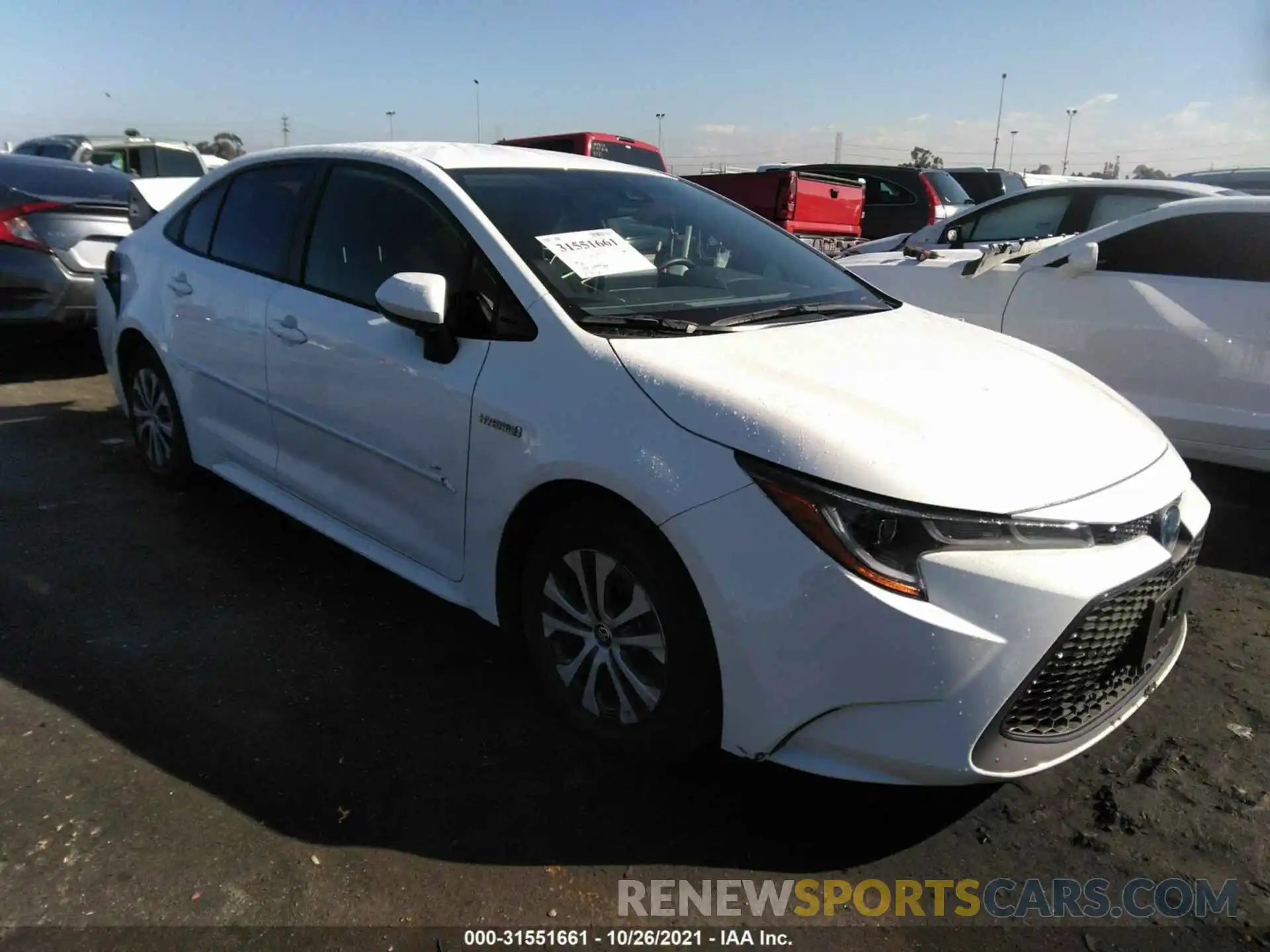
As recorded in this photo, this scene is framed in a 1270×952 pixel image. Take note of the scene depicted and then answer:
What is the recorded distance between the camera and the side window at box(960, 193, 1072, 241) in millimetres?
7406

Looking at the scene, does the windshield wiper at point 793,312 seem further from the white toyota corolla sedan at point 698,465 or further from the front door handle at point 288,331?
the front door handle at point 288,331

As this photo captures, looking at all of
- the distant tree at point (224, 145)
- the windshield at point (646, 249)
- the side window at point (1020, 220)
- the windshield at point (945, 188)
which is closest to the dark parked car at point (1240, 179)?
the windshield at point (945, 188)

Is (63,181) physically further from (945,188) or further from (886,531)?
(945,188)

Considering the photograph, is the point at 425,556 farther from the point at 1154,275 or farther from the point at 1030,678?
the point at 1154,275

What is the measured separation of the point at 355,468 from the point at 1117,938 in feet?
8.30

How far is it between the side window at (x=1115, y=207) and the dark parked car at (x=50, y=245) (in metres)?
6.84

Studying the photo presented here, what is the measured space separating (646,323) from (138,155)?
14.1m

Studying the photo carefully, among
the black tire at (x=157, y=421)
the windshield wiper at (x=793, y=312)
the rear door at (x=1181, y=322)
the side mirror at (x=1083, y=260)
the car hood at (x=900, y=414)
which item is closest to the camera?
the car hood at (x=900, y=414)

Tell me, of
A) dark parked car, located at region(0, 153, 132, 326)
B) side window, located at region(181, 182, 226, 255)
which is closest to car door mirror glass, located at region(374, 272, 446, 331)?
side window, located at region(181, 182, 226, 255)

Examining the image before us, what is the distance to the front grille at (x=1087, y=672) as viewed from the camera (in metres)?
2.13

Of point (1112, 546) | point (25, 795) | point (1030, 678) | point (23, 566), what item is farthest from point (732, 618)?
point (23, 566)

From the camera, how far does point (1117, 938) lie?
213cm

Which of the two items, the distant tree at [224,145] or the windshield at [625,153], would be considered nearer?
the windshield at [625,153]

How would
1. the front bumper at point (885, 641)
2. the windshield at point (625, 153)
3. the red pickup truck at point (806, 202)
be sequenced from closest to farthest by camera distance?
the front bumper at point (885, 641) → the red pickup truck at point (806, 202) → the windshield at point (625, 153)
